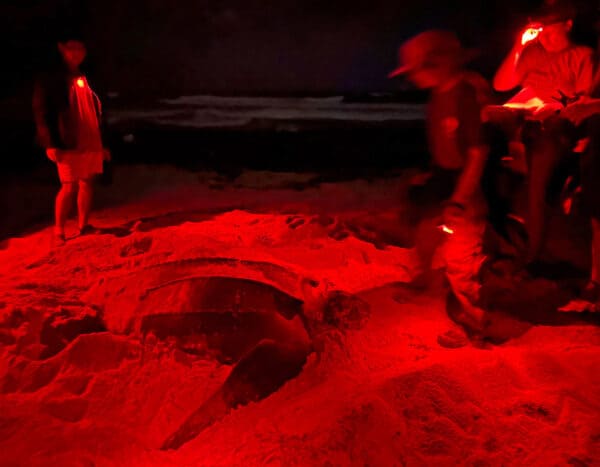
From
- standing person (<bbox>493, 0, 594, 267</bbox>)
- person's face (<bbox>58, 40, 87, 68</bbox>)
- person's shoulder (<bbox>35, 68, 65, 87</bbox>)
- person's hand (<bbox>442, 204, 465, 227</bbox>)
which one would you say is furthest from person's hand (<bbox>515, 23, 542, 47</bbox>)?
person's shoulder (<bbox>35, 68, 65, 87</bbox>)

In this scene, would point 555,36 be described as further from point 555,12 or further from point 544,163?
point 544,163

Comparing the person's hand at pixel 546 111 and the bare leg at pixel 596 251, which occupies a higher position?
the person's hand at pixel 546 111

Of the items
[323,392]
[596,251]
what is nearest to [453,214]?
[596,251]

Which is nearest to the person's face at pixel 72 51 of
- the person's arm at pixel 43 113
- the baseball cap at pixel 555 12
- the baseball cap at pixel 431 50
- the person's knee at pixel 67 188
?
the person's arm at pixel 43 113

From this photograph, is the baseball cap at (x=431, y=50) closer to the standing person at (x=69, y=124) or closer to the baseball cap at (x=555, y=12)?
the baseball cap at (x=555, y=12)

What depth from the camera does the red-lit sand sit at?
2477mm

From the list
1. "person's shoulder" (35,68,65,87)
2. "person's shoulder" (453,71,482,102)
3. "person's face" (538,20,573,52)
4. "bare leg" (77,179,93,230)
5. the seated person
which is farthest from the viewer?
"bare leg" (77,179,93,230)

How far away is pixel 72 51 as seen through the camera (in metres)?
5.18

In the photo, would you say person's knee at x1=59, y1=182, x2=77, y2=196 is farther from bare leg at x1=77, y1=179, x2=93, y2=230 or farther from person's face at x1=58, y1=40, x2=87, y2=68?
person's face at x1=58, y1=40, x2=87, y2=68

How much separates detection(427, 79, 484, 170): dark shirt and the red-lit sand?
1.12 metres

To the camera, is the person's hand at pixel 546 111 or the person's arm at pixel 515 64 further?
the person's arm at pixel 515 64

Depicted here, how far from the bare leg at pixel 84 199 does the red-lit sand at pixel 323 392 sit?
3.24 feet

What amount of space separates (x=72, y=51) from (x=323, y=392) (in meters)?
4.02

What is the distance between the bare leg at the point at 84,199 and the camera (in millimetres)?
5637
